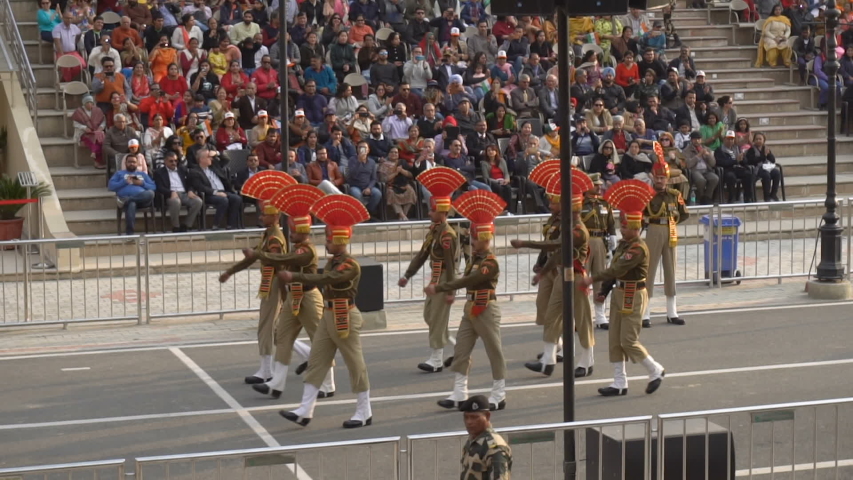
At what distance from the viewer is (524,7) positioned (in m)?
8.99

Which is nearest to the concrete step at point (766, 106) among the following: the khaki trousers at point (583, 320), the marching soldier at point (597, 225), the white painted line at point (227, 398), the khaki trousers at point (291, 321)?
the marching soldier at point (597, 225)

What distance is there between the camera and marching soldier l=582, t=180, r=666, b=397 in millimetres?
13094

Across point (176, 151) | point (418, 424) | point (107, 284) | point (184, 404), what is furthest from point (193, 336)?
point (176, 151)

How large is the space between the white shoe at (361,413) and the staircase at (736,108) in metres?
10.5

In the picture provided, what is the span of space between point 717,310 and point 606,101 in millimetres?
8926

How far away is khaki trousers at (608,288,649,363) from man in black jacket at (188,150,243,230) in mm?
9718

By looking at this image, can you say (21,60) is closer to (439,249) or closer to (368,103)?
(368,103)

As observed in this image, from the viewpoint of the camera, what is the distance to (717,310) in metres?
17.7

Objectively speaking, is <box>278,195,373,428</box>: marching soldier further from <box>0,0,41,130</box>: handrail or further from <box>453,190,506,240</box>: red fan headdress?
<box>0,0,41,130</box>: handrail

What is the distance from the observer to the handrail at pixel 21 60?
23453 millimetres

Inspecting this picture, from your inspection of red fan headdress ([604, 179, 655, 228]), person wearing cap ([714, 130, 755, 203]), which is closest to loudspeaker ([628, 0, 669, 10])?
red fan headdress ([604, 179, 655, 228])

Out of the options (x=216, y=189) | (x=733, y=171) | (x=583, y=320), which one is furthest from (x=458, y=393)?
(x=733, y=171)

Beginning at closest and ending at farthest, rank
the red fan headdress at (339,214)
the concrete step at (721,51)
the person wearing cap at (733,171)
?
the red fan headdress at (339,214) → the person wearing cap at (733,171) → the concrete step at (721,51)

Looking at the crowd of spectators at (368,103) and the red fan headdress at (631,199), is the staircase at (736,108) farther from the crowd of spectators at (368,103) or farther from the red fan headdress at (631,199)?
the red fan headdress at (631,199)
